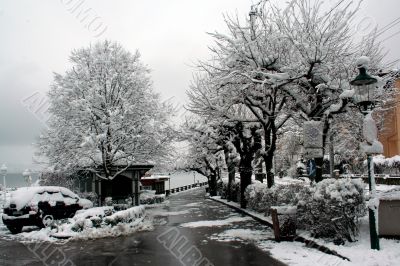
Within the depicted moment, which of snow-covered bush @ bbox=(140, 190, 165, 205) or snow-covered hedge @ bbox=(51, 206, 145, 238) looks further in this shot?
snow-covered bush @ bbox=(140, 190, 165, 205)

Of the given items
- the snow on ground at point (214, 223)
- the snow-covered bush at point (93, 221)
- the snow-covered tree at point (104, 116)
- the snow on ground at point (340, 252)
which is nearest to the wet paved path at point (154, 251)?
the snow on ground at point (340, 252)

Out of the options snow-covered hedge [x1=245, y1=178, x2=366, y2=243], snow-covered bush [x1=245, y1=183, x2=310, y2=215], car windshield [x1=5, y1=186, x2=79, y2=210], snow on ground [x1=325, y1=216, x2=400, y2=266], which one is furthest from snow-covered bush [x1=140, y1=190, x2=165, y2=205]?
snow on ground [x1=325, y1=216, x2=400, y2=266]

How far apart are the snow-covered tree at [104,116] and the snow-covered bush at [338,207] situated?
41.4 ft

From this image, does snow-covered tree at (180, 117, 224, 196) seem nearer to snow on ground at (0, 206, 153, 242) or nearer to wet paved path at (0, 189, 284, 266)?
snow on ground at (0, 206, 153, 242)

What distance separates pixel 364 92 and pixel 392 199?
9.24 feet

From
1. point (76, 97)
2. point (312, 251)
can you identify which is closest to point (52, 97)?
Result: point (76, 97)

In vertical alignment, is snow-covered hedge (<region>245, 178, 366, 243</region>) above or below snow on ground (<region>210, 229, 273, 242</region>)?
above

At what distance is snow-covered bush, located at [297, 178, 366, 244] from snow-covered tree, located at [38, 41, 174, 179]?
12.6 meters

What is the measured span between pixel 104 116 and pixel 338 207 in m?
15.4

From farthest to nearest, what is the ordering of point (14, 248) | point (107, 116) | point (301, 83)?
point (107, 116) < point (301, 83) < point (14, 248)

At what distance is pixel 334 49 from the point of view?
1528cm

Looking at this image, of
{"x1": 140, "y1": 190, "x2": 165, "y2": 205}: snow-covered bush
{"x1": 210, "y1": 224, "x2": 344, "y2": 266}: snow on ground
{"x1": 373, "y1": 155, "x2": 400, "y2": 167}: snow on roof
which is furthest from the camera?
{"x1": 140, "y1": 190, "x2": 165, "y2": 205}: snow-covered bush

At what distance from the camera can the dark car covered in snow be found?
17.2 meters

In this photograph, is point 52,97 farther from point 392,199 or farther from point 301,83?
point 392,199
